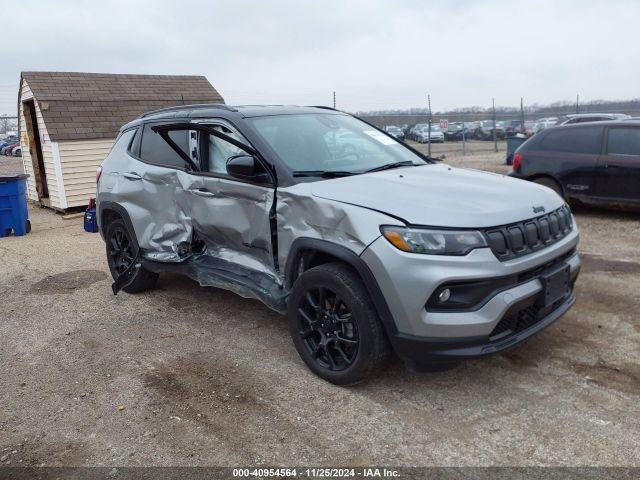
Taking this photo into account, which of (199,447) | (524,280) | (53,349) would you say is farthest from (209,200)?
(524,280)

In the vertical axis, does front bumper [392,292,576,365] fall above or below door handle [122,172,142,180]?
below

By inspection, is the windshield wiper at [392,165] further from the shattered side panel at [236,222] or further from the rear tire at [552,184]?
the rear tire at [552,184]

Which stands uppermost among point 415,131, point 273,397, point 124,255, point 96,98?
point 96,98

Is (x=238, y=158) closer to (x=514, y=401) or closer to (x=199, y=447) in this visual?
(x=199, y=447)

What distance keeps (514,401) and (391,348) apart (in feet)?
2.60

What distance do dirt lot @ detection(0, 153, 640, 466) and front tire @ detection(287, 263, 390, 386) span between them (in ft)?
0.55

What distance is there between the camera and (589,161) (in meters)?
8.12

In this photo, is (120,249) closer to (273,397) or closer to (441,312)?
(273,397)

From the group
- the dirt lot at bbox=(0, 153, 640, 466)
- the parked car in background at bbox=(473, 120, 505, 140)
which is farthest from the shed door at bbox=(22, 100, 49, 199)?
the parked car in background at bbox=(473, 120, 505, 140)

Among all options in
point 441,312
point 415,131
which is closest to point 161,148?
point 441,312

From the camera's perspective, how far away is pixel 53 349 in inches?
172

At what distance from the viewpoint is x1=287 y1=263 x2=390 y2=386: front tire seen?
3197mm

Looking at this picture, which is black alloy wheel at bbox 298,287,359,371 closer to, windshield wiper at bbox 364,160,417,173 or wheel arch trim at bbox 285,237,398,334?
wheel arch trim at bbox 285,237,398,334

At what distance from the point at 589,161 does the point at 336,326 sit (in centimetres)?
631
